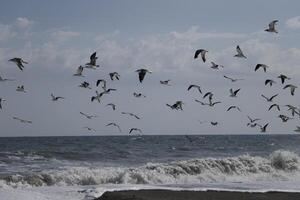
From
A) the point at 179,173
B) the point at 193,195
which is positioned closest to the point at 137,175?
the point at 179,173

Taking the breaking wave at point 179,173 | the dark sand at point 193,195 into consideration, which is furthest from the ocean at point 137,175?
the dark sand at point 193,195

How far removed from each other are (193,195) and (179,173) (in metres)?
11.0

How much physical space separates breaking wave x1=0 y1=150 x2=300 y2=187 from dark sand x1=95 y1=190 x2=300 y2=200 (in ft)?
23.8

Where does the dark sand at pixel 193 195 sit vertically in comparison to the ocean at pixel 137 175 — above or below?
below

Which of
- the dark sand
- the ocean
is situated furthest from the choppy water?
the dark sand

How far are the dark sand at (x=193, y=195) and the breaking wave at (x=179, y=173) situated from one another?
7251mm

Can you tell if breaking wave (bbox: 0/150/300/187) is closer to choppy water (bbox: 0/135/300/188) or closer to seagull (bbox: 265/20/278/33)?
choppy water (bbox: 0/135/300/188)

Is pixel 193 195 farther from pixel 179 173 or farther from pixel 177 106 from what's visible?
pixel 179 173

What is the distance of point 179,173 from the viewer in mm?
30422

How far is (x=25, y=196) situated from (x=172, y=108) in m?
7.14

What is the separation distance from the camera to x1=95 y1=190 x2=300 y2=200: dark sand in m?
18.2

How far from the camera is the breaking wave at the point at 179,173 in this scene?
2641 cm

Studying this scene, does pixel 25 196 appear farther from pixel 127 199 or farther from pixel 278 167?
pixel 278 167

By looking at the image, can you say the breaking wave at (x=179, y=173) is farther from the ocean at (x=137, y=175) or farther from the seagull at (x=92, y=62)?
the seagull at (x=92, y=62)
